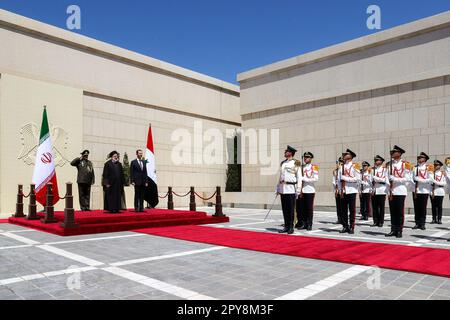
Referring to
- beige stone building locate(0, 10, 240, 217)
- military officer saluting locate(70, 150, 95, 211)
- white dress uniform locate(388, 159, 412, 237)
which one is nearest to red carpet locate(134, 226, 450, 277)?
white dress uniform locate(388, 159, 412, 237)

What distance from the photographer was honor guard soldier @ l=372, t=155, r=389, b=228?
31.2 feet

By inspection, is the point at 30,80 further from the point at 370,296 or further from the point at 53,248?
the point at 370,296

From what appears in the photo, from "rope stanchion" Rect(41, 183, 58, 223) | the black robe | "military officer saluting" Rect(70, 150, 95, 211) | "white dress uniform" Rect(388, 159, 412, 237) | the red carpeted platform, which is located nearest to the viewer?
"white dress uniform" Rect(388, 159, 412, 237)

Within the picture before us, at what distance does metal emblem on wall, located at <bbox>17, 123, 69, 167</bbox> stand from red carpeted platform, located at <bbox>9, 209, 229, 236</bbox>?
351 centimetres

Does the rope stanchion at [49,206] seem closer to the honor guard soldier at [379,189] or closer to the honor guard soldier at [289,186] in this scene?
the honor guard soldier at [289,186]

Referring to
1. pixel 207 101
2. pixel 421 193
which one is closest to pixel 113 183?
pixel 421 193

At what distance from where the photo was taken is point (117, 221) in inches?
389

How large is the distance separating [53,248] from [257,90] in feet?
54.3

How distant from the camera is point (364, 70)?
684 inches

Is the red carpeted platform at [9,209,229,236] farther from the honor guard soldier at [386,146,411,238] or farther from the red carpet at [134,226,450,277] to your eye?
the honor guard soldier at [386,146,411,238]

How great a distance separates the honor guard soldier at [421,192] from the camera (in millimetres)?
9672

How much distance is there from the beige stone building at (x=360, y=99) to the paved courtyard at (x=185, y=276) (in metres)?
9.81

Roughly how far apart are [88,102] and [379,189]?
481 inches

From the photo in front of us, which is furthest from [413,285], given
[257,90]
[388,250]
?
[257,90]
